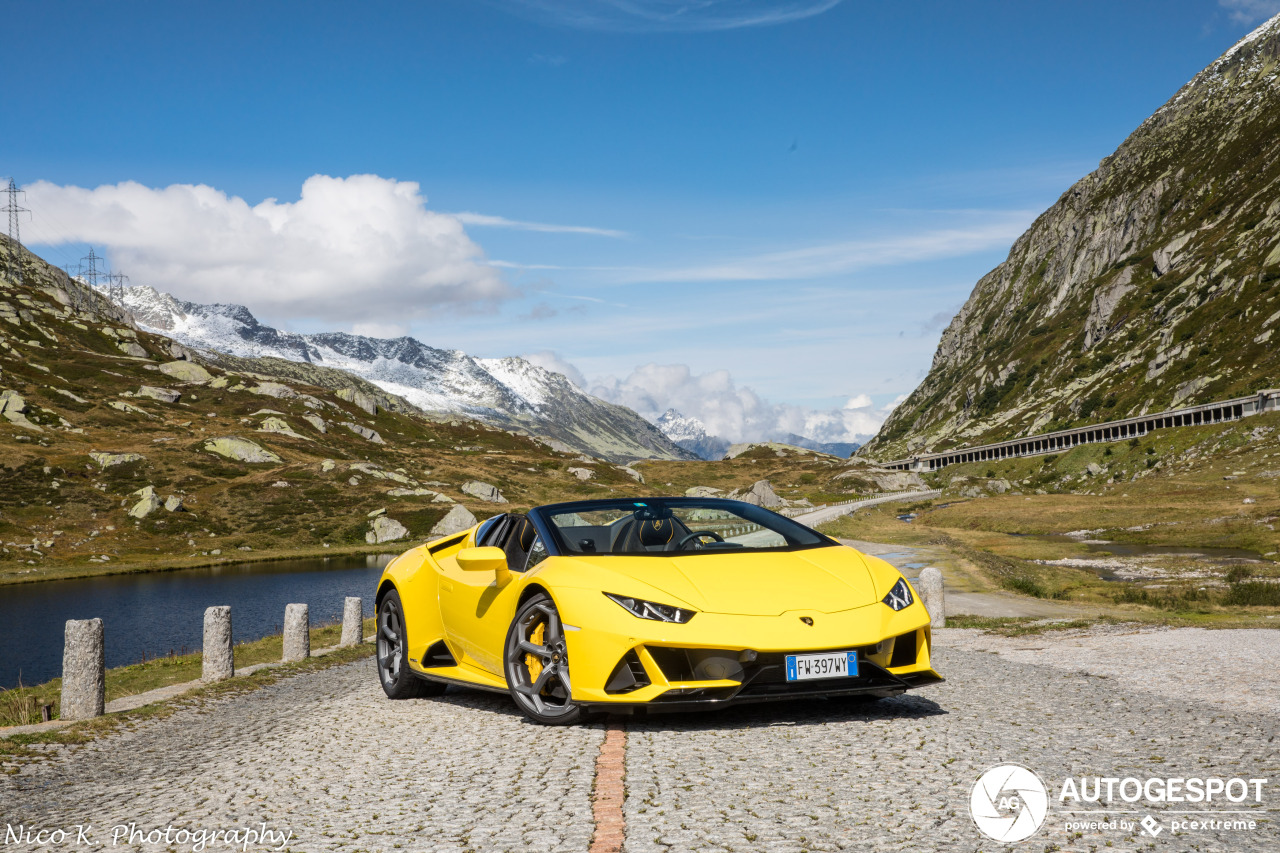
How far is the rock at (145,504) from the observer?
8088cm

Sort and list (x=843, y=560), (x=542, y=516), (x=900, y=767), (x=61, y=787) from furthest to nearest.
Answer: (x=542, y=516), (x=843, y=560), (x=61, y=787), (x=900, y=767)

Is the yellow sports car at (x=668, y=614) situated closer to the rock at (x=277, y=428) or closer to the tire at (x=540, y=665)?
the tire at (x=540, y=665)

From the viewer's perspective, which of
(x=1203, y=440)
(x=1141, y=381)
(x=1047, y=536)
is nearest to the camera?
(x=1047, y=536)

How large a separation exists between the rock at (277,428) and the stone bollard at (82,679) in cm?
11852

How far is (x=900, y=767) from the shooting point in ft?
19.2

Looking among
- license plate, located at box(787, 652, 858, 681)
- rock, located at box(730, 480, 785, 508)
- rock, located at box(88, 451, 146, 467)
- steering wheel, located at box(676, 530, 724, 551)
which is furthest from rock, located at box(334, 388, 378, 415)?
license plate, located at box(787, 652, 858, 681)

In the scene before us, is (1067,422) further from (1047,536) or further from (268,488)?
(268,488)

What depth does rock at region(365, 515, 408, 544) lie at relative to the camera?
84938 millimetres

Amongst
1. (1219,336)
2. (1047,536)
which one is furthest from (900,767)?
(1219,336)

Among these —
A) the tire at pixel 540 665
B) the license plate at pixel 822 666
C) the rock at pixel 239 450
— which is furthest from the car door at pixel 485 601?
the rock at pixel 239 450

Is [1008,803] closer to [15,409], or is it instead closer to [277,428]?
[15,409]

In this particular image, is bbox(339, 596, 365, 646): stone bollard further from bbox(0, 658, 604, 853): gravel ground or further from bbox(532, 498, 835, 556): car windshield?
bbox(532, 498, 835, 556): car windshield

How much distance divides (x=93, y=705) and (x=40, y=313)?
590ft

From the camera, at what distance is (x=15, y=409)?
10475cm
